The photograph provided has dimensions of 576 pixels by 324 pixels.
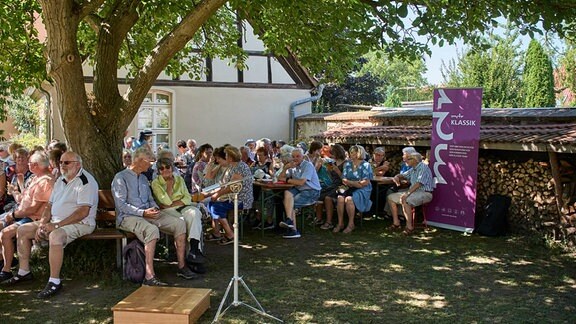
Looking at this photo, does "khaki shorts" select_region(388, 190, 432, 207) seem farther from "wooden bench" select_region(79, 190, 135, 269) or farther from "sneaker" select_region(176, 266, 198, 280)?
"wooden bench" select_region(79, 190, 135, 269)

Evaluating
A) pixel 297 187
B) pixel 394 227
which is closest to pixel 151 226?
pixel 297 187

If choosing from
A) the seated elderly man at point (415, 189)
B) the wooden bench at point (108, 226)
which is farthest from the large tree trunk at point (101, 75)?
the seated elderly man at point (415, 189)

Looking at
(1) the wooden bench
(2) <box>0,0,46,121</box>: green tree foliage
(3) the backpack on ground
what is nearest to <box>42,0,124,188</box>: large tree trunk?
(1) the wooden bench

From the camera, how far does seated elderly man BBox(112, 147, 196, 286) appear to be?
19.5 feet

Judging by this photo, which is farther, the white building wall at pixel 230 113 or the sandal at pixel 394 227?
the white building wall at pixel 230 113

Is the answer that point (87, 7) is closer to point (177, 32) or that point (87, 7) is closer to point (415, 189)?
point (177, 32)

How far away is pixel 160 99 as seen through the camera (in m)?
17.9

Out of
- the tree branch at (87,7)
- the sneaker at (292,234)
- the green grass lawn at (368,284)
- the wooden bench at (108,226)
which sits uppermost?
the tree branch at (87,7)

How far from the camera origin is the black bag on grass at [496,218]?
8.26 meters

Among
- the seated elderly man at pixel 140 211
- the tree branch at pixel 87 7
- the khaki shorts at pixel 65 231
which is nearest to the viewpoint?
the khaki shorts at pixel 65 231

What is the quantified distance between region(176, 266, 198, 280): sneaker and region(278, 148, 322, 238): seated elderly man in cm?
245

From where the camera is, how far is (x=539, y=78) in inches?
880

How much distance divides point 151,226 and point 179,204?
0.58 metres

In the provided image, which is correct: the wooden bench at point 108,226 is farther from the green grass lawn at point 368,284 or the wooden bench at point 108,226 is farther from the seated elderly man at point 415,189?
the seated elderly man at point 415,189
